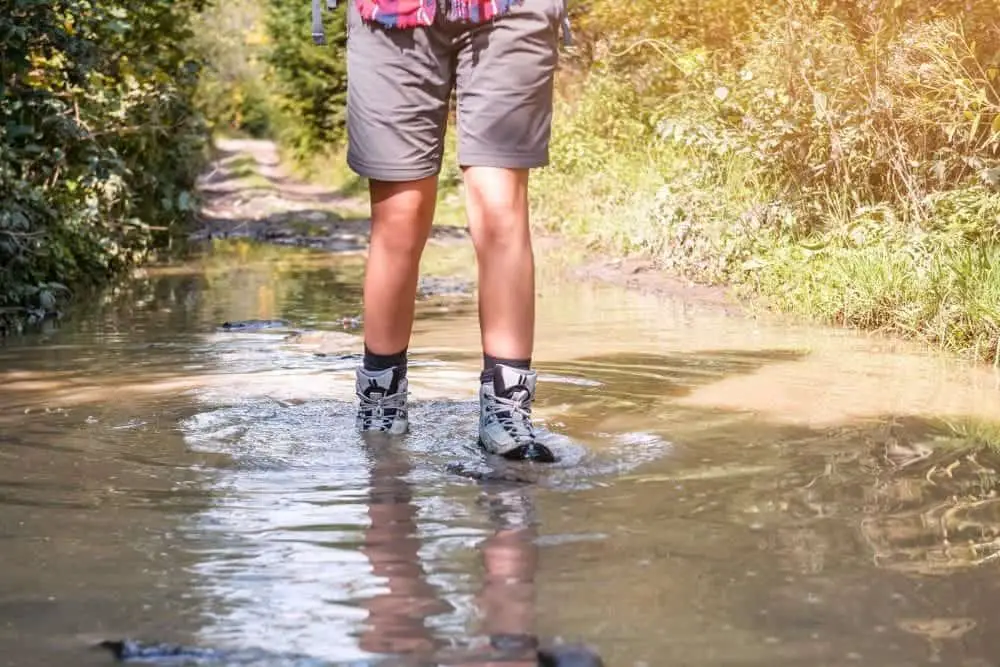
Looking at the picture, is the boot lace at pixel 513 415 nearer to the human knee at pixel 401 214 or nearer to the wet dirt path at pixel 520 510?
the wet dirt path at pixel 520 510

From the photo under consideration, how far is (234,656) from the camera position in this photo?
6.87 feet

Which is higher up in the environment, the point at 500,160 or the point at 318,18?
the point at 318,18

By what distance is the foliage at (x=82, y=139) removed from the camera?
702 cm

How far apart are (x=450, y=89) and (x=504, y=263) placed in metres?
0.47

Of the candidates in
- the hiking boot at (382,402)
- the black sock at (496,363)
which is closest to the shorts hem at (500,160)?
the black sock at (496,363)

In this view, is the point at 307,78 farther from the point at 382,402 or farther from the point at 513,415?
the point at 513,415

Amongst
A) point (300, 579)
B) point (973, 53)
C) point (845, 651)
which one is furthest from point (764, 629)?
point (973, 53)

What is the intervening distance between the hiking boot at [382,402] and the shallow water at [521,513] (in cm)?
9

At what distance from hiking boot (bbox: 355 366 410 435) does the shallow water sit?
91 mm

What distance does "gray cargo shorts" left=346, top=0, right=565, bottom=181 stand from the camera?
12.0ft

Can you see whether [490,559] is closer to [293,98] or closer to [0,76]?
[0,76]

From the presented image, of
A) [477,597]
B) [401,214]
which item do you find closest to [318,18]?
[401,214]

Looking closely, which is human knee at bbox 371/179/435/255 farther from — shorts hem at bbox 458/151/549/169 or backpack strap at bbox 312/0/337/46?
backpack strap at bbox 312/0/337/46

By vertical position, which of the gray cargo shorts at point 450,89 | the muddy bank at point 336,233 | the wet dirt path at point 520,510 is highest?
the gray cargo shorts at point 450,89
